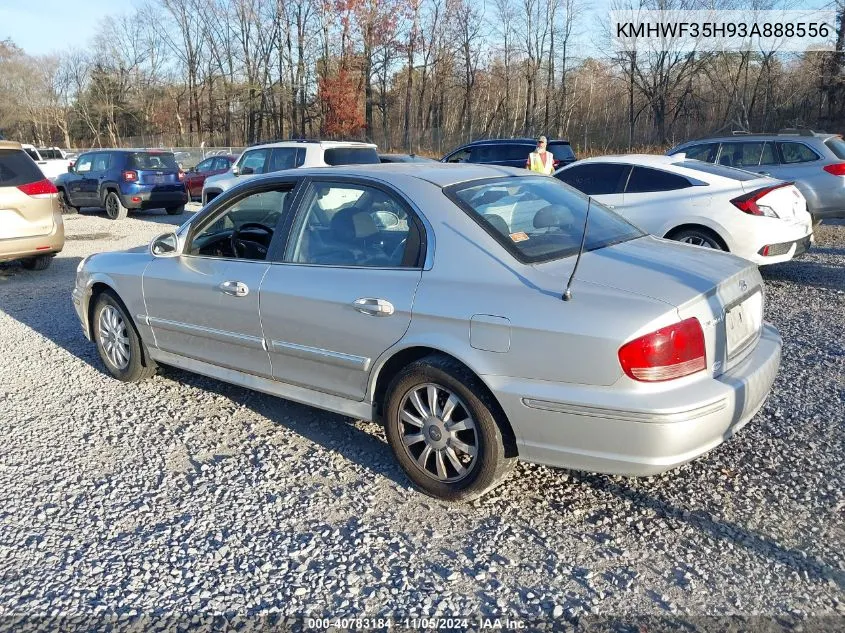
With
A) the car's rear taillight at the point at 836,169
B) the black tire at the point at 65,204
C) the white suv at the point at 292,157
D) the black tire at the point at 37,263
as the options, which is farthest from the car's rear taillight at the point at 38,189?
the car's rear taillight at the point at 836,169

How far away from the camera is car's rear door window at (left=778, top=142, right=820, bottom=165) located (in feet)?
35.1

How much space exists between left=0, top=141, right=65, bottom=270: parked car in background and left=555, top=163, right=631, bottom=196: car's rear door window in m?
6.68

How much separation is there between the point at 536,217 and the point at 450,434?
4.15ft

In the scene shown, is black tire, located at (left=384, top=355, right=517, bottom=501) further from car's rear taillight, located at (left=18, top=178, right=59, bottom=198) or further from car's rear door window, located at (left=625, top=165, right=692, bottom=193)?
car's rear taillight, located at (left=18, top=178, right=59, bottom=198)

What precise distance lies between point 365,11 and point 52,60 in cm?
3293

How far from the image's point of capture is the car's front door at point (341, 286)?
346 cm

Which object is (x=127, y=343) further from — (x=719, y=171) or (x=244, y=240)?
(x=719, y=171)

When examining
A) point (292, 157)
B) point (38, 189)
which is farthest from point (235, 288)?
point (292, 157)

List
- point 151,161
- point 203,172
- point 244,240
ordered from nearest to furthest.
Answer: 1. point 244,240
2. point 151,161
3. point 203,172

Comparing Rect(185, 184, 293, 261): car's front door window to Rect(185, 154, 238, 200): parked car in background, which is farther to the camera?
Rect(185, 154, 238, 200): parked car in background

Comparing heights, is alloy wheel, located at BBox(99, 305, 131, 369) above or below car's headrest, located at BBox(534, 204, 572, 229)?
below

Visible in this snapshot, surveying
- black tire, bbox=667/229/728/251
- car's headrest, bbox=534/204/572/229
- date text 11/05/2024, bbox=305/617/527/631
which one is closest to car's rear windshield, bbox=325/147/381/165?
black tire, bbox=667/229/728/251

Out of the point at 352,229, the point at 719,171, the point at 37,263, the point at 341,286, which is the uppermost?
the point at 719,171

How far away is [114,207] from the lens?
648 inches
